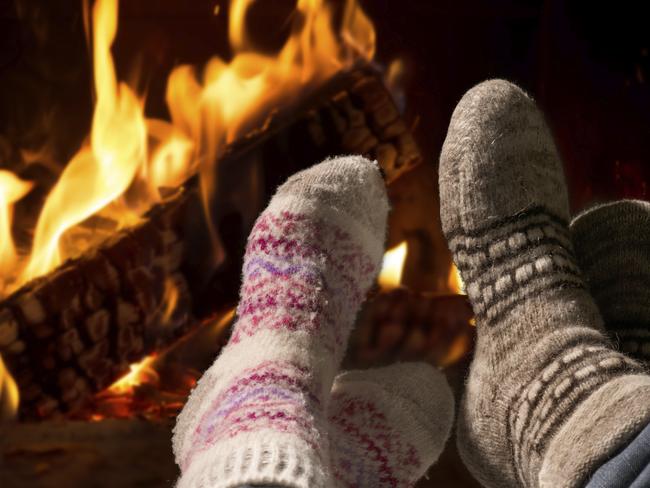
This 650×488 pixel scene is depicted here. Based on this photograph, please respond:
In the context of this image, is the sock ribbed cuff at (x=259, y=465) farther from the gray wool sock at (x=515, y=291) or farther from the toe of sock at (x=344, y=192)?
the toe of sock at (x=344, y=192)

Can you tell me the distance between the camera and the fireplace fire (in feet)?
3.97

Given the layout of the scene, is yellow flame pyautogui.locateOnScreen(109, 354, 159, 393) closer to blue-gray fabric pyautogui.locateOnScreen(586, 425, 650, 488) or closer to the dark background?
the dark background

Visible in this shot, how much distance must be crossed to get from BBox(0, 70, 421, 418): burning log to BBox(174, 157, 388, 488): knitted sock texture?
0.23 m

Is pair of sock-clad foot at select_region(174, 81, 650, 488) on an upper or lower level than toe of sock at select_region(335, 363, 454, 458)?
upper

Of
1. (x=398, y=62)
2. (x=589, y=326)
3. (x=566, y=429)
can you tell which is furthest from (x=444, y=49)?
(x=566, y=429)

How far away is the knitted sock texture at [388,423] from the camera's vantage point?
885 millimetres

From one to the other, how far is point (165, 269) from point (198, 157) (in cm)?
21

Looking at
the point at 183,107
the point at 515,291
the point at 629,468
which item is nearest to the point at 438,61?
the point at 183,107

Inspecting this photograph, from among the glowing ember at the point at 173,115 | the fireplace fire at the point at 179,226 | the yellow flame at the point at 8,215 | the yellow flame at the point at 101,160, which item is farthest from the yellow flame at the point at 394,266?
the yellow flame at the point at 8,215

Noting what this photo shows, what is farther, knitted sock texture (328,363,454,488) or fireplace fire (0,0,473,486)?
fireplace fire (0,0,473,486)

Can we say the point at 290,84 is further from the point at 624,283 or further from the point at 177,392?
the point at 624,283

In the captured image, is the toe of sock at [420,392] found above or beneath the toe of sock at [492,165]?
beneath

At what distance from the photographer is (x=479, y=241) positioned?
3.27 ft

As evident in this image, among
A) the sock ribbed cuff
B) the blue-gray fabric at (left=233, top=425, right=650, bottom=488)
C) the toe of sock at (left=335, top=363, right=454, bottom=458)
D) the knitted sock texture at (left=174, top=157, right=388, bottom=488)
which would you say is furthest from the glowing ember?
the blue-gray fabric at (left=233, top=425, right=650, bottom=488)
